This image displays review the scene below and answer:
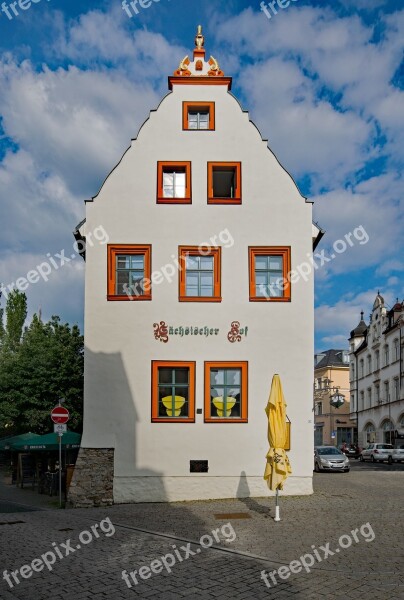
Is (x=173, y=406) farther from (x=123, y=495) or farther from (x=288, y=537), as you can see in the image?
(x=288, y=537)

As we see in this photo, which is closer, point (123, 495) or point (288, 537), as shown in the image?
point (288, 537)

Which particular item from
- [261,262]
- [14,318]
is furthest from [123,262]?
[14,318]

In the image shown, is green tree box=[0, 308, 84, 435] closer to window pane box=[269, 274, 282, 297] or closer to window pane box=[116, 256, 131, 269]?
window pane box=[116, 256, 131, 269]

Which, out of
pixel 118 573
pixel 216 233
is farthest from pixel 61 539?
pixel 216 233

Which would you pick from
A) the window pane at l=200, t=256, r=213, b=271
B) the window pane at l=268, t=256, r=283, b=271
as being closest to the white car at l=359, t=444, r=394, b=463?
the window pane at l=268, t=256, r=283, b=271

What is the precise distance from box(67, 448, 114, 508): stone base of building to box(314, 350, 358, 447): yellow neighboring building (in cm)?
5846

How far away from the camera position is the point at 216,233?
19016mm

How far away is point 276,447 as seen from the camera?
1384 centimetres

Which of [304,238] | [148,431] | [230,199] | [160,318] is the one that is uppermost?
[230,199]

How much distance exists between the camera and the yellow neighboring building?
7800 cm

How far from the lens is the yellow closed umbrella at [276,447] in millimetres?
13648

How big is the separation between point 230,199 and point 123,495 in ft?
30.5

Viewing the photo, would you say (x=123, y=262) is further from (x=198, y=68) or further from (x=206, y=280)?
(x=198, y=68)

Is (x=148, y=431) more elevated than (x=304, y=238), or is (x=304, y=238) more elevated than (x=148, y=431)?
(x=304, y=238)
